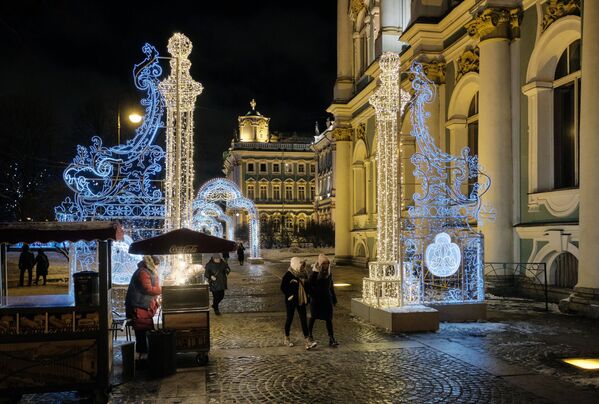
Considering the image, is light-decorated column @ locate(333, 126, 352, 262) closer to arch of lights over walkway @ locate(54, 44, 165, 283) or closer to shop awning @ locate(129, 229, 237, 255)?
arch of lights over walkway @ locate(54, 44, 165, 283)

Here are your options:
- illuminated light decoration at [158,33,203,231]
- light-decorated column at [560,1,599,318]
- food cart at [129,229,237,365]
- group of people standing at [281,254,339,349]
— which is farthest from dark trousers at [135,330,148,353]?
light-decorated column at [560,1,599,318]

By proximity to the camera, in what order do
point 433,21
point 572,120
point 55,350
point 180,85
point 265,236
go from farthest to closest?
point 265,236, point 433,21, point 572,120, point 180,85, point 55,350

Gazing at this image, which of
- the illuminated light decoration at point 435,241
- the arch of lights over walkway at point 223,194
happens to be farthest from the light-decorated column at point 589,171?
the arch of lights over walkway at point 223,194

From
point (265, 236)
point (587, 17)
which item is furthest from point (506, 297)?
point (265, 236)

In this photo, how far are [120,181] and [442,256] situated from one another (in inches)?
352

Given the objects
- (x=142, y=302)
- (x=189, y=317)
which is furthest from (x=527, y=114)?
(x=142, y=302)

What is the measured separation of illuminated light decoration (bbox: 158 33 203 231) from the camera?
44.5 ft

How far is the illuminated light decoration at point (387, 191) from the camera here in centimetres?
1375

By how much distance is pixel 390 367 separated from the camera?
31.8ft

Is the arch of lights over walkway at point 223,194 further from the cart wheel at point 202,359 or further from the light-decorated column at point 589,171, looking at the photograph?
the cart wheel at point 202,359

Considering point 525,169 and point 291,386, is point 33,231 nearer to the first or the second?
point 291,386

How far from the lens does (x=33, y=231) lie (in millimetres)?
7980

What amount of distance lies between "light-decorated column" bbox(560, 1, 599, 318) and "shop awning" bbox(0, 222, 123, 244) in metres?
11.3

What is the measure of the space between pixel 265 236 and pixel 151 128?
6071cm
